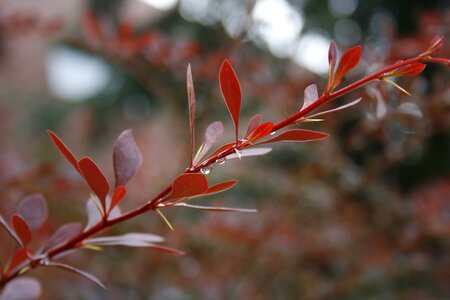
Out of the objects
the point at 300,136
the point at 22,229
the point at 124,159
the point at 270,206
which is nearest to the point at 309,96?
the point at 300,136

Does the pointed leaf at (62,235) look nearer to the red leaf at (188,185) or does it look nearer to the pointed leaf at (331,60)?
the red leaf at (188,185)

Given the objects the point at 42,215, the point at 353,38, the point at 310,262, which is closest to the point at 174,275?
the point at 310,262

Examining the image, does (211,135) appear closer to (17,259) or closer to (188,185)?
(188,185)

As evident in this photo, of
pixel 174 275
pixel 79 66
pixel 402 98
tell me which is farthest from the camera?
pixel 79 66

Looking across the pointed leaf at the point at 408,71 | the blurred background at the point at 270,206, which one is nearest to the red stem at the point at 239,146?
the pointed leaf at the point at 408,71

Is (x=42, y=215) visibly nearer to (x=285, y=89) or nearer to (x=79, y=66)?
(x=285, y=89)

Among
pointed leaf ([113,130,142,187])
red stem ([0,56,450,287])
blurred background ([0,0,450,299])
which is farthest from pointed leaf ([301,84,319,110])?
blurred background ([0,0,450,299])
